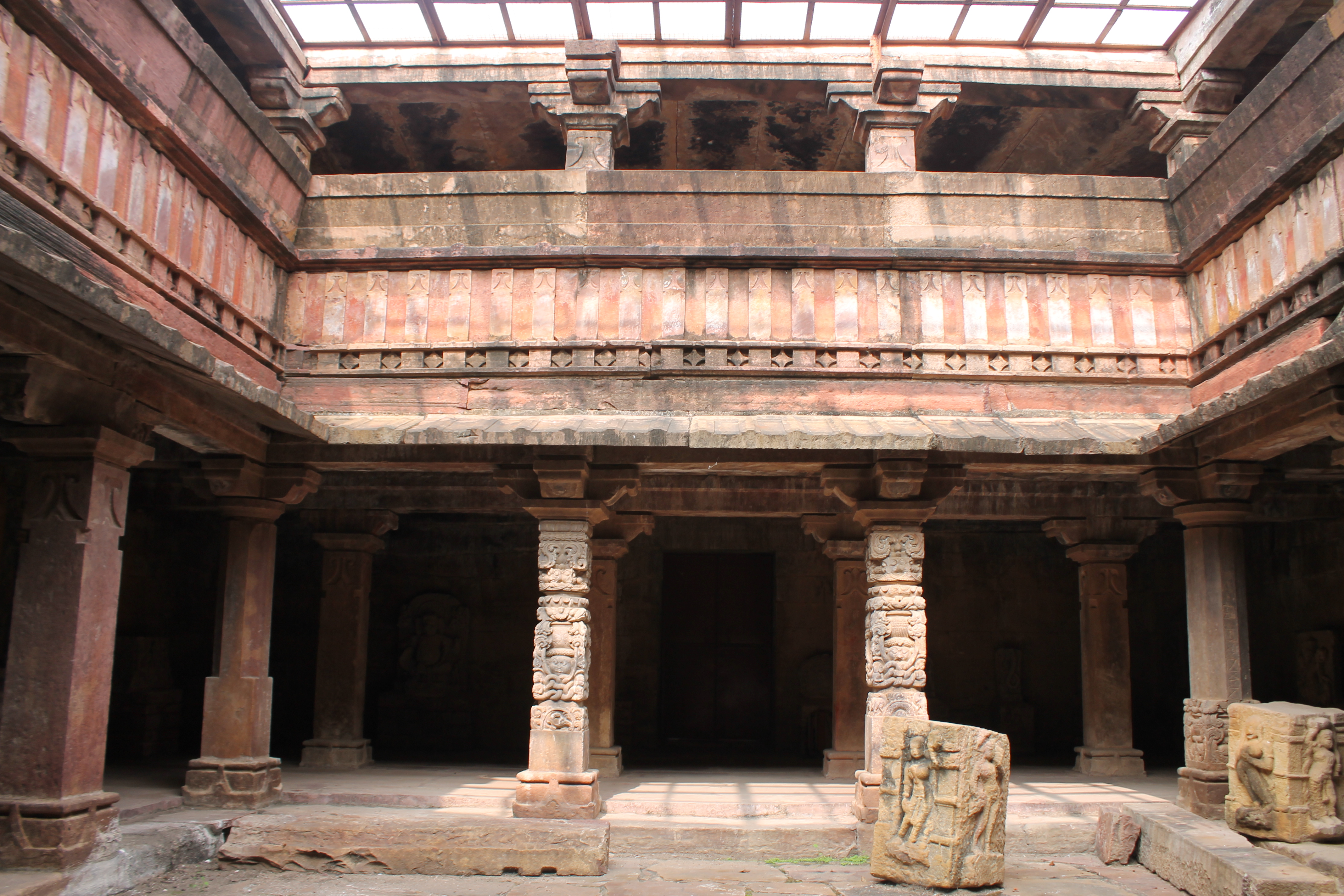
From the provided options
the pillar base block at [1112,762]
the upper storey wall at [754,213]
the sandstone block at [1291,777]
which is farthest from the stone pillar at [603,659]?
the sandstone block at [1291,777]

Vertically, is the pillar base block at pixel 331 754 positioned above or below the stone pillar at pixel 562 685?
below

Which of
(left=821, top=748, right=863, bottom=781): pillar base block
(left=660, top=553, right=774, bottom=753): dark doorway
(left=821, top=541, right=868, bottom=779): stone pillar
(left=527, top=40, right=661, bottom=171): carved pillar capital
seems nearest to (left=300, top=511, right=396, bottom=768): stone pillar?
(left=660, top=553, right=774, bottom=753): dark doorway

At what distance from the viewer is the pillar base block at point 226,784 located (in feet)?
23.9

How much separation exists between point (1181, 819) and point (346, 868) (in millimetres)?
5905

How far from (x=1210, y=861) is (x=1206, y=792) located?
4.54 ft

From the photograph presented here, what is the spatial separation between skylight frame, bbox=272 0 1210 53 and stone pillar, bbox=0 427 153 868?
5.60m

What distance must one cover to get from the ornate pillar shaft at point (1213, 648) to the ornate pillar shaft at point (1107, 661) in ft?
5.61

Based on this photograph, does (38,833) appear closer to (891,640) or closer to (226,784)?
(226,784)

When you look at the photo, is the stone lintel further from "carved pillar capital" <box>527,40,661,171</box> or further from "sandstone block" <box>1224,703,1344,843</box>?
"sandstone block" <box>1224,703,1344,843</box>

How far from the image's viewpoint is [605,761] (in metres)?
8.77

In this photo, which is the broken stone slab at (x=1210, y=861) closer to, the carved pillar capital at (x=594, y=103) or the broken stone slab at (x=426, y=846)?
the broken stone slab at (x=426, y=846)

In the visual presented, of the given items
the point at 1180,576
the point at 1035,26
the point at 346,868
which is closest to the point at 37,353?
the point at 346,868

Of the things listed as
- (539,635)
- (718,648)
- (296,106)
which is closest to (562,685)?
(539,635)

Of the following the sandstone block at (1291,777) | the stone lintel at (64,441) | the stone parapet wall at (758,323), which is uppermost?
the stone parapet wall at (758,323)
